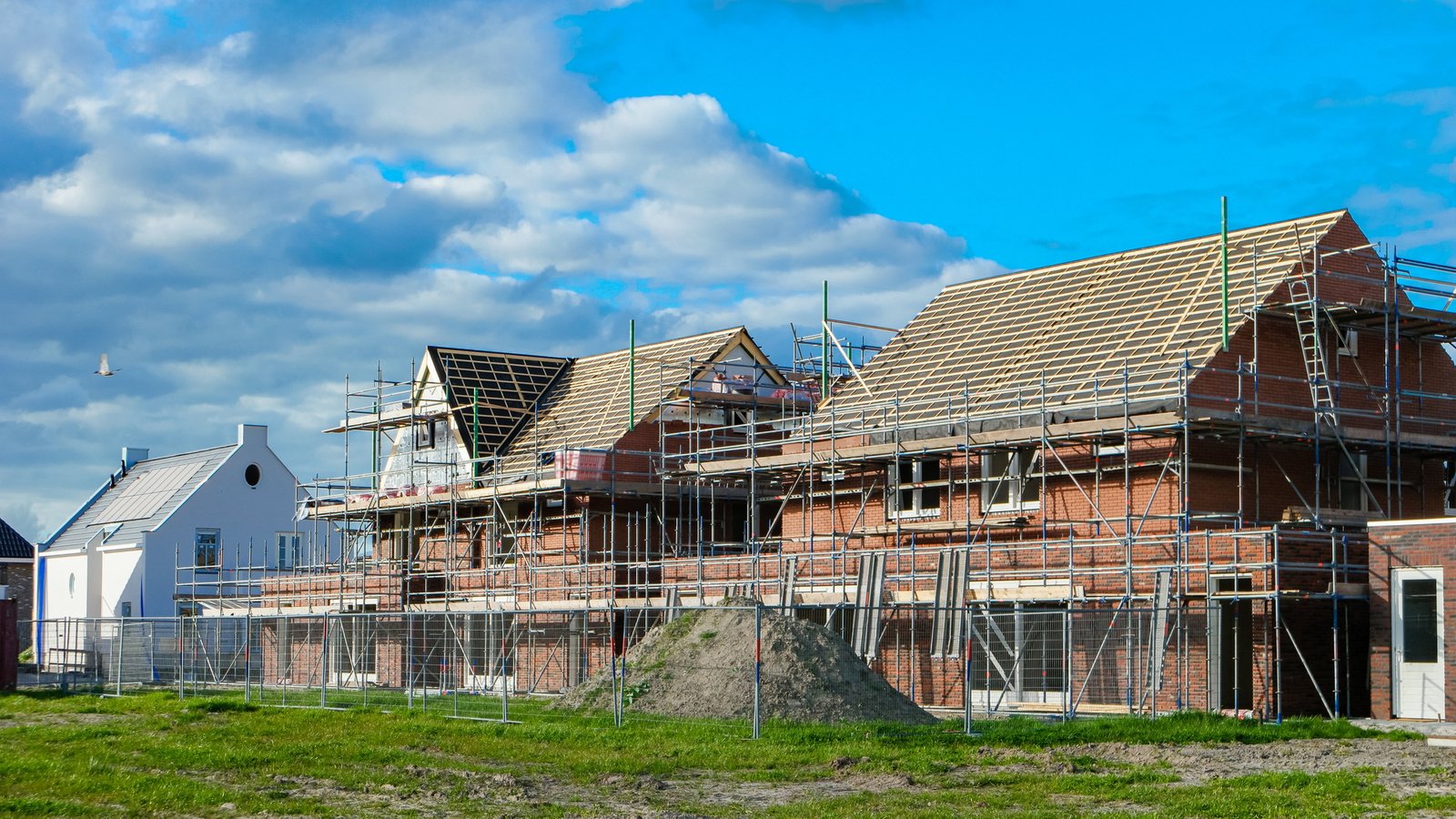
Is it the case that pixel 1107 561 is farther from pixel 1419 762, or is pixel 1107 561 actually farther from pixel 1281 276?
pixel 1419 762

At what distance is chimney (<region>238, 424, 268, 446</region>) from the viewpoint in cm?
6353

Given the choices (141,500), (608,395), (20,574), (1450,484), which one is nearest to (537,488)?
(608,395)

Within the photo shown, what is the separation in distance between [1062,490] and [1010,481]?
156 cm

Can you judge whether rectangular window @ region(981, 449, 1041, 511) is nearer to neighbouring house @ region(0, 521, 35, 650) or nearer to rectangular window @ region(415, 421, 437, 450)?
rectangular window @ region(415, 421, 437, 450)

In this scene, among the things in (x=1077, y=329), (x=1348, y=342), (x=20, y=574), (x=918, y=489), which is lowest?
(x=20, y=574)

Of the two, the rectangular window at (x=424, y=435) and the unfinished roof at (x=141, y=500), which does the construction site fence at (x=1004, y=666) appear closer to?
the rectangular window at (x=424, y=435)

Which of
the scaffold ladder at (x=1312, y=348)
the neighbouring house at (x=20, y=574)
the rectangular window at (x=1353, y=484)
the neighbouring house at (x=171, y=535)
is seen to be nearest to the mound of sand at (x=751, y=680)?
the scaffold ladder at (x=1312, y=348)

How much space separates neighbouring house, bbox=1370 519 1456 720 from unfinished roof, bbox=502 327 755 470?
65.6 ft

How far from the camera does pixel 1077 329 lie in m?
35.4

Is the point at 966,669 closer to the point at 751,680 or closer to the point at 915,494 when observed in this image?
the point at 751,680

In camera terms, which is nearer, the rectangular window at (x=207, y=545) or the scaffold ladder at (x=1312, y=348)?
the scaffold ladder at (x=1312, y=348)

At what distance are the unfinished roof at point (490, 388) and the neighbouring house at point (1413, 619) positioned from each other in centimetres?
2704

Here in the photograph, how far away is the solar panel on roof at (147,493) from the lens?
62.8 metres

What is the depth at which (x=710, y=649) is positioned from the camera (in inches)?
1054
